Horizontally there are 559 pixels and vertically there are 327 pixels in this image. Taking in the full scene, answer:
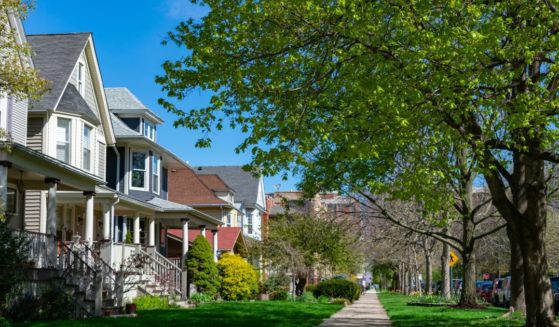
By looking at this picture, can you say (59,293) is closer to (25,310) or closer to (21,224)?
(25,310)

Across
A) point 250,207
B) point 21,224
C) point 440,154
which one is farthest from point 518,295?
point 250,207

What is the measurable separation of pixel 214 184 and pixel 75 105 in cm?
2856

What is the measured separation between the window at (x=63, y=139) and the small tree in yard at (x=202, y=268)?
30.6 feet

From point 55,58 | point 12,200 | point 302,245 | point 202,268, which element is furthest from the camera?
point 302,245

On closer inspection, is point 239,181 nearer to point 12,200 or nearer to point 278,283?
point 278,283

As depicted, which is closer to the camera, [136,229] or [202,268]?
[136,229]

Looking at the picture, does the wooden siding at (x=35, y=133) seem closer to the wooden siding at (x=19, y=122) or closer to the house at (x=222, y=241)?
the wooden siding at (x=19, y=122)

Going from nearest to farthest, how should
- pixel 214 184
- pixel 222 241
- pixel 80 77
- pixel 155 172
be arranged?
1. pixel 80 77
2. pixel 155 172
3. pixel 222 241
4. pixel 214 184

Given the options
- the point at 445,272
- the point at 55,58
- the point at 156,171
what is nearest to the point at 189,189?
the point at 156,171

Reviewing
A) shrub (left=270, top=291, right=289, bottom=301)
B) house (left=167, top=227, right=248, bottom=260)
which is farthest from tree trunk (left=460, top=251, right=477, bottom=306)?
house (left=167, top=227, right=248, bottom=260)

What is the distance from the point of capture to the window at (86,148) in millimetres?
25661

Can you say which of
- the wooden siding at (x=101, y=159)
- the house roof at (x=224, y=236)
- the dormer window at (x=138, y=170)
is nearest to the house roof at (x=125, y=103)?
the dormer window at (x=138, y=170)

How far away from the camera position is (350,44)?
1212 cm

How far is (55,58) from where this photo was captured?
26.0 meters
